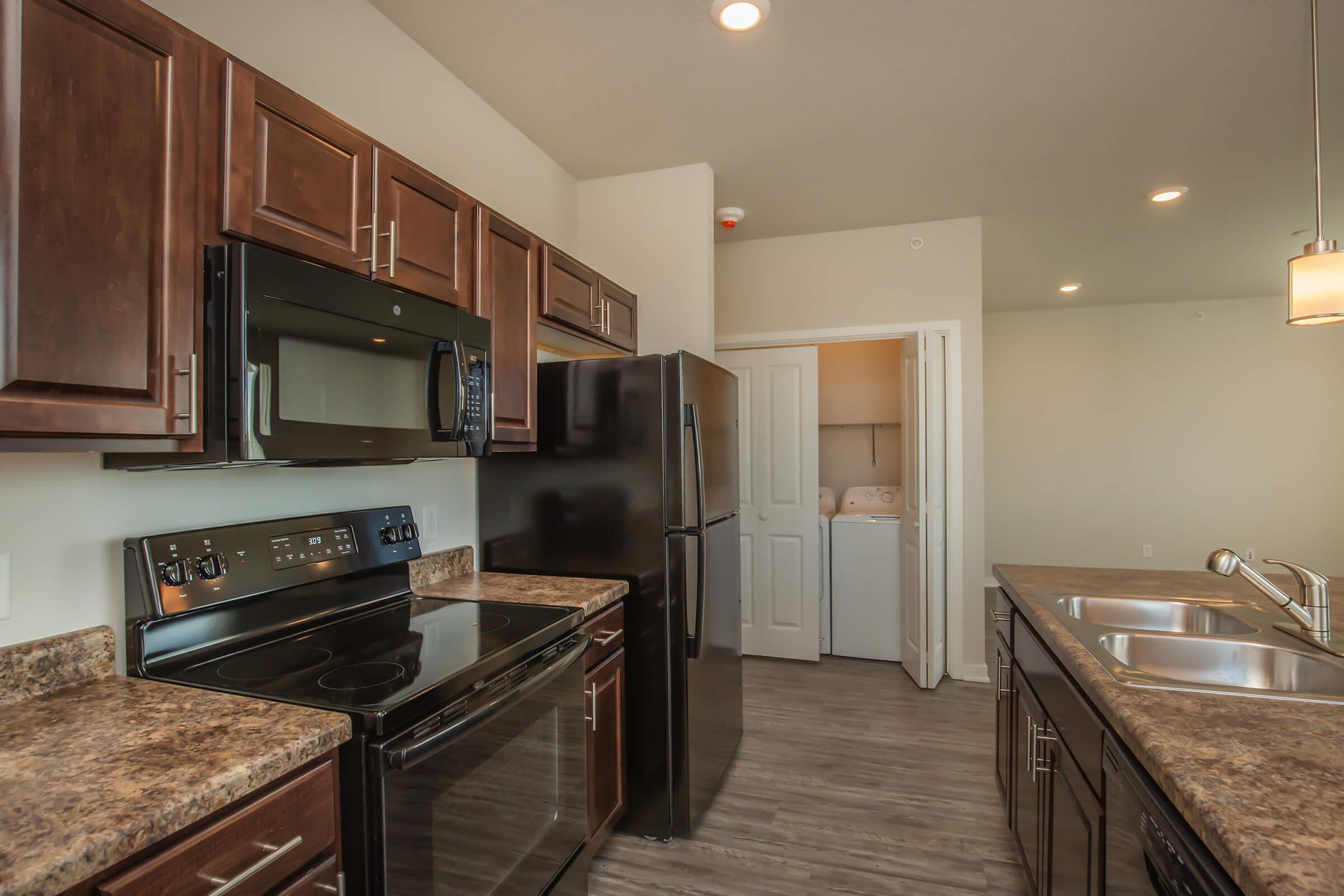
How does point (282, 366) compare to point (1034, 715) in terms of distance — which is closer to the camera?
point (282, 366)

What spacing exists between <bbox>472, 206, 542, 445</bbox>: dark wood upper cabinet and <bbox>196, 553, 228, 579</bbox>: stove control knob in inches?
29.1

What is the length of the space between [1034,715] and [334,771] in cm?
162

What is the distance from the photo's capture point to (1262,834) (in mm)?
779

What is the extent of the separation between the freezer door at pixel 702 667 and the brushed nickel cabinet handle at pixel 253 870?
4.34 feet

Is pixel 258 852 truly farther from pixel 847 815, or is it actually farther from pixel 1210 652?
pixel 847 815

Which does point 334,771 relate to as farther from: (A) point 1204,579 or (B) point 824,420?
(B) point 824,420

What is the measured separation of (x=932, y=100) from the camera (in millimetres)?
2553

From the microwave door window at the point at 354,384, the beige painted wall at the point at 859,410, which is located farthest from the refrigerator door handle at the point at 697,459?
the beige painted wall at the point at 859,410

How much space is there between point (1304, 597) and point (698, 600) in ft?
4.96

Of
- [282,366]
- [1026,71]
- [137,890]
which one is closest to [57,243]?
[282,366]

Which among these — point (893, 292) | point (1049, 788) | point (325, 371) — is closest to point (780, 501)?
point (893, 292)

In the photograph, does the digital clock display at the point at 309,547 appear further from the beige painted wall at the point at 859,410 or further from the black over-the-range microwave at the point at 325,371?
the beige painted wall at the point at 859,410

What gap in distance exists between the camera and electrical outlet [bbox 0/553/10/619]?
1.18m

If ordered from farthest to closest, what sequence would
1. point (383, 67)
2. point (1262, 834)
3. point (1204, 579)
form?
point (1204, 579)
point (383, 67)
point (1262, 834)
